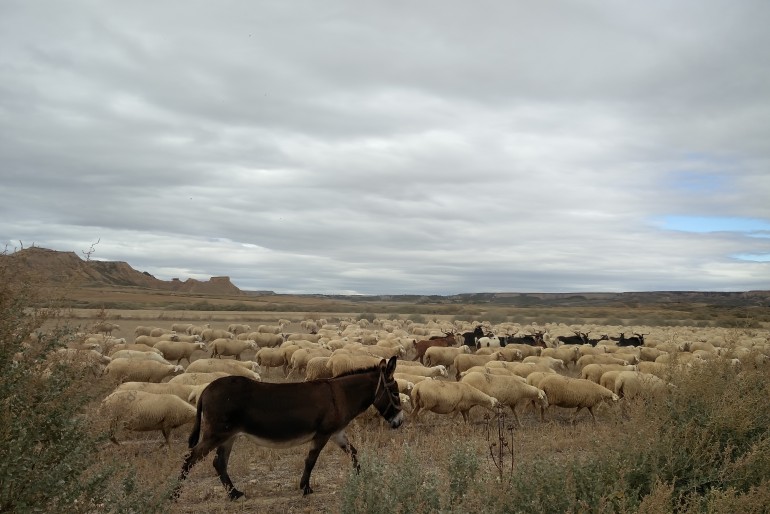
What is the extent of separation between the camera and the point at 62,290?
4.05 metres

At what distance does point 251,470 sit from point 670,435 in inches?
252

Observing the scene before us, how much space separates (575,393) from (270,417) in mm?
9606

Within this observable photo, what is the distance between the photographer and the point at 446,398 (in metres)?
12.7

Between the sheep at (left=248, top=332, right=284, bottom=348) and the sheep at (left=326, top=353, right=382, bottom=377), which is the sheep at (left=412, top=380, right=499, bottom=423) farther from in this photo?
the sheep at (left=248, top=332, right=284, bottom=348)

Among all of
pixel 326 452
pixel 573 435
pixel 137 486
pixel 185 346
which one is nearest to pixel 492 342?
pixel 185 346

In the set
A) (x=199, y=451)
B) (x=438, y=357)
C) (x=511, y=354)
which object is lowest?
(x=438, y=357)

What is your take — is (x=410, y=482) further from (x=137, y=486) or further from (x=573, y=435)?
(x=573, y=435)

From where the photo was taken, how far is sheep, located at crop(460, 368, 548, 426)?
13.9 m

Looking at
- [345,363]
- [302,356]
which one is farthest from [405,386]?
[302,356]

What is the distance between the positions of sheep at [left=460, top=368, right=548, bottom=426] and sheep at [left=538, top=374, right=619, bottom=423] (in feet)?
1.04

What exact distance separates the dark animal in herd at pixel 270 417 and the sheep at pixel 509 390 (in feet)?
22.2

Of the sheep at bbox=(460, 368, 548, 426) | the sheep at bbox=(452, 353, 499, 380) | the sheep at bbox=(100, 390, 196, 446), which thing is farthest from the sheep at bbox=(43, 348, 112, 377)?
the sheep at bbox=(452, 353, 499, 380)

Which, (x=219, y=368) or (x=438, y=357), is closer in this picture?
(x=219, y=368)

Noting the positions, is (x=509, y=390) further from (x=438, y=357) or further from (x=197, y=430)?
(x=438, y=357)
